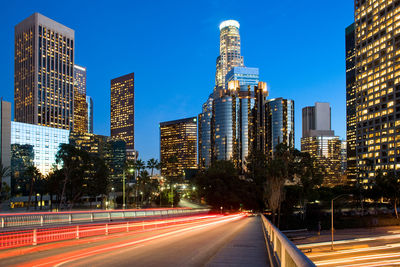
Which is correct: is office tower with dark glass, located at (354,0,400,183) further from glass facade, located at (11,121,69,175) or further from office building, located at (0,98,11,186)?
glass facade, located at (11,121,69,175)

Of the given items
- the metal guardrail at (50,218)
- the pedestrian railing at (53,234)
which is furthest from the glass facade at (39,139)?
the pedestrian railing at (53,234)

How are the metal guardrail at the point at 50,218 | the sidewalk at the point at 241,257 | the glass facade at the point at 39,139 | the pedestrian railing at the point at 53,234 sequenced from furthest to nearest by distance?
the glass facade at the point at 39,139 < the metal guardrail at the point at 50,218 < the pedestrian railing at the point at 53,234 < the sidewalk at the point at 241,257

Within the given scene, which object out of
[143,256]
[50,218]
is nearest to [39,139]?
[50,218]

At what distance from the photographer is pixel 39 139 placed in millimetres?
165625

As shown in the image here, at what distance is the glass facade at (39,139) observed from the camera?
15675cm

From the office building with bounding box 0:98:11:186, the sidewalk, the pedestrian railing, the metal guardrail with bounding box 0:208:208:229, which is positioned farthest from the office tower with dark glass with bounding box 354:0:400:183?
the sidewalk

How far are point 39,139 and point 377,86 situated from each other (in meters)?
156

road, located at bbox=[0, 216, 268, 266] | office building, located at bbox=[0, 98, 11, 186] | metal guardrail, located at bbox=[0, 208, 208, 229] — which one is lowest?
Result: metal guardrail, located at bbox=[0, 208, 208, 229]

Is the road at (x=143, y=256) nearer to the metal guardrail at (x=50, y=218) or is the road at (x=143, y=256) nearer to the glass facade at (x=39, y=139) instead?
the metal guardrail at (x=50, y=218)

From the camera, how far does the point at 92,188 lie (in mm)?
98688

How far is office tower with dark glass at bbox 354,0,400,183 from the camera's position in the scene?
140250 millimetres

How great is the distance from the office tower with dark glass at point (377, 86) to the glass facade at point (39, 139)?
139769 mm

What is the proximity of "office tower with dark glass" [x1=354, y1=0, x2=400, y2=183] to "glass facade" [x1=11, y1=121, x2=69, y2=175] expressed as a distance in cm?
13977

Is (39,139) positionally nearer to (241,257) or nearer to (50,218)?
(50,218)
